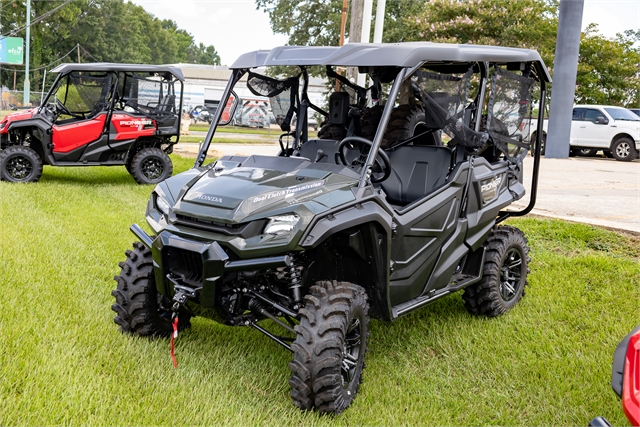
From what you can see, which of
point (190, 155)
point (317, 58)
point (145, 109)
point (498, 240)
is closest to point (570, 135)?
point (190, 155)

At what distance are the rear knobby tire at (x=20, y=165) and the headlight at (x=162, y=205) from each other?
7.36m

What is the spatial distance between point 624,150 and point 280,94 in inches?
628

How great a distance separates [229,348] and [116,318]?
0.75 m

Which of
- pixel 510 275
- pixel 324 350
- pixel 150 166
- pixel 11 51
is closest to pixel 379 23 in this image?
pixel 150 166

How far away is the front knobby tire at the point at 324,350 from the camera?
11.3 ft

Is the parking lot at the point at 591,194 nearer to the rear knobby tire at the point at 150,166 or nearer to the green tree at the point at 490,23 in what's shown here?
the rear knobby tire at the point at 150,166

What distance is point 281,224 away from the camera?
11.6ft

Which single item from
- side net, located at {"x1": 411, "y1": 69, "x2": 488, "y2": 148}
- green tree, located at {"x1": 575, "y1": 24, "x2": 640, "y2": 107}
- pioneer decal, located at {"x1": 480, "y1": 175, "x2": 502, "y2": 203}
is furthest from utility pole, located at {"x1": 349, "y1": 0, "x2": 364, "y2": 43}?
green tree, located at {"x1": 575, "y1": 24, "x2": 640, "y2": 107}

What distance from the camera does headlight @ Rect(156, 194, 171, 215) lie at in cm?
395

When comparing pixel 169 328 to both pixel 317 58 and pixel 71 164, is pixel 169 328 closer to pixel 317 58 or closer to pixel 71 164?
pixel 317 58

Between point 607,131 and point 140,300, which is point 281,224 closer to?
point 140,300

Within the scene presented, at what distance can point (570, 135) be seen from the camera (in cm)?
1889

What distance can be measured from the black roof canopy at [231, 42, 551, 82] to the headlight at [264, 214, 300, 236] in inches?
41.7

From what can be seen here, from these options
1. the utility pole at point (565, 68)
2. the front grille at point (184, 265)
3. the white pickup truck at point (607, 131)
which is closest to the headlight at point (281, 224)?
the front grille at point (184, 265)
